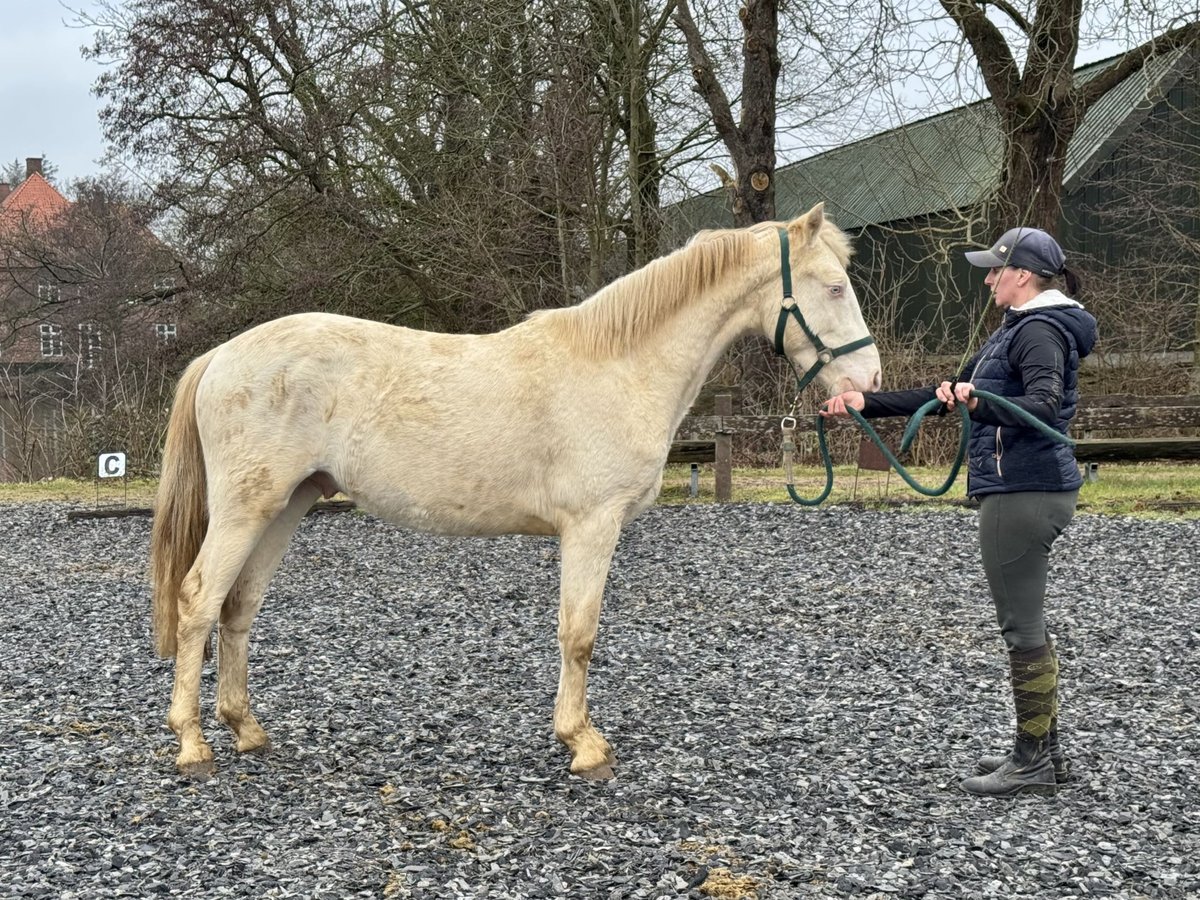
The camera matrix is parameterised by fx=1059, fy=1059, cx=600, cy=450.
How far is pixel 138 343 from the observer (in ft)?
55.2

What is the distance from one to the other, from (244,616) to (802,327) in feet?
8.38

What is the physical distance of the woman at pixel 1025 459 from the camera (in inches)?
140

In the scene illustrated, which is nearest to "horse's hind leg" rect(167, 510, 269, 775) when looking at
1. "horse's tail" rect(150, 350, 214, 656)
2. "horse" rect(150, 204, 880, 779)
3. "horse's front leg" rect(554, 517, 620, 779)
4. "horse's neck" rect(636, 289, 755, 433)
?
"horse" rect(150, 204, 880, 779)

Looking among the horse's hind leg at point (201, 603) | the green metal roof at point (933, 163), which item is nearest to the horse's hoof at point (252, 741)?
the horse's hind leg at point (201, 603)

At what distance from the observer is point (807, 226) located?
417 cm

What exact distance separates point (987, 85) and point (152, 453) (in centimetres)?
1282

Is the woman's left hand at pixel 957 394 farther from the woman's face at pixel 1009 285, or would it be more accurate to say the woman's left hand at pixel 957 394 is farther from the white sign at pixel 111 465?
the white sign at pixel 111 465

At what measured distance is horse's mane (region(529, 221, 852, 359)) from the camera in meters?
4.23

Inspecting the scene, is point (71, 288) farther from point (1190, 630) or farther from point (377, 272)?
point (1190, 630)

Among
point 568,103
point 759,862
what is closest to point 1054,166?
point 568,103

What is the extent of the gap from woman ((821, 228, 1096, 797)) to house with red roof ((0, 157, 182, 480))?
14.4 metres

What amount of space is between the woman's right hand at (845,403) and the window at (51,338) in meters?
19.2

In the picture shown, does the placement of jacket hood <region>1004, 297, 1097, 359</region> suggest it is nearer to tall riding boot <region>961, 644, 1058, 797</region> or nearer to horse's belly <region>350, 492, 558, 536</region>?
tall riding boot <region>961, 644, 1058, 797</region>

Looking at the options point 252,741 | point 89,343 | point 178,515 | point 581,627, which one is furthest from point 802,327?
point 89,343
